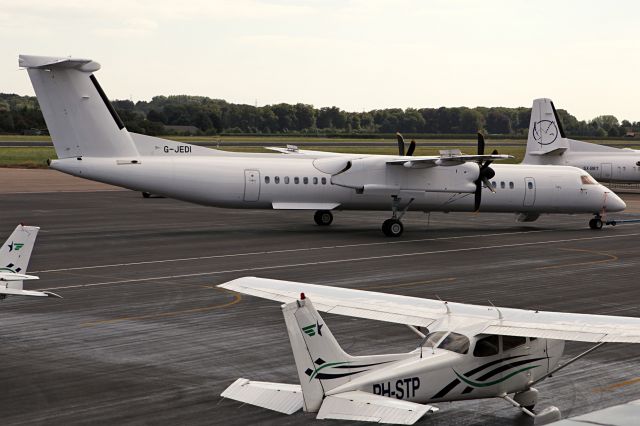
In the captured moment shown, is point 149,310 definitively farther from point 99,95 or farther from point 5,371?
point 99,95

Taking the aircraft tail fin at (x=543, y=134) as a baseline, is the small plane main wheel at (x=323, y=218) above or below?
below

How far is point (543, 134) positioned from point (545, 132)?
21cm

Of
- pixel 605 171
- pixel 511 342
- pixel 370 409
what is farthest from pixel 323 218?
pixel 370 409

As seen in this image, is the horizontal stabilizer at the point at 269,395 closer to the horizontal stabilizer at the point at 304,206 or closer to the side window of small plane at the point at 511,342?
the side window of small plane at the point at 511,342

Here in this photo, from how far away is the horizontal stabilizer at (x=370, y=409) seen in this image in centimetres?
1198

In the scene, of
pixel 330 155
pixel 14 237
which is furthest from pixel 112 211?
pixel 14 237

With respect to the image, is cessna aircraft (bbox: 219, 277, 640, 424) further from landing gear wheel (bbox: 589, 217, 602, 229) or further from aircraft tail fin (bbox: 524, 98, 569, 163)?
aircraft tail fin (bbox: 524, 98, 569, 163)

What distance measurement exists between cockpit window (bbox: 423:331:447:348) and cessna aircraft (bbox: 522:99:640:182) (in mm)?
55963

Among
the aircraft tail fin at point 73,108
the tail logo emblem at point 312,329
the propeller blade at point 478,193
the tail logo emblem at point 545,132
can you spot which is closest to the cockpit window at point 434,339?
the tail logo emblem at point 312,329

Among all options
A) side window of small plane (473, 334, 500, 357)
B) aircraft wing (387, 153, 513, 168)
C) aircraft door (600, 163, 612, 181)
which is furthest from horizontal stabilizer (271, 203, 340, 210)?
aircraft door (600, 163, 612, 181)

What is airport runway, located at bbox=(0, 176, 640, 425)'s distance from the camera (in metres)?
16.5

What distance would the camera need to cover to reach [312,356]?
41.9ft

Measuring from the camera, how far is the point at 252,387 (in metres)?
13.9

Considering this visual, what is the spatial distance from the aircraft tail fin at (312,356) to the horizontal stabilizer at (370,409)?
0.20 metres
